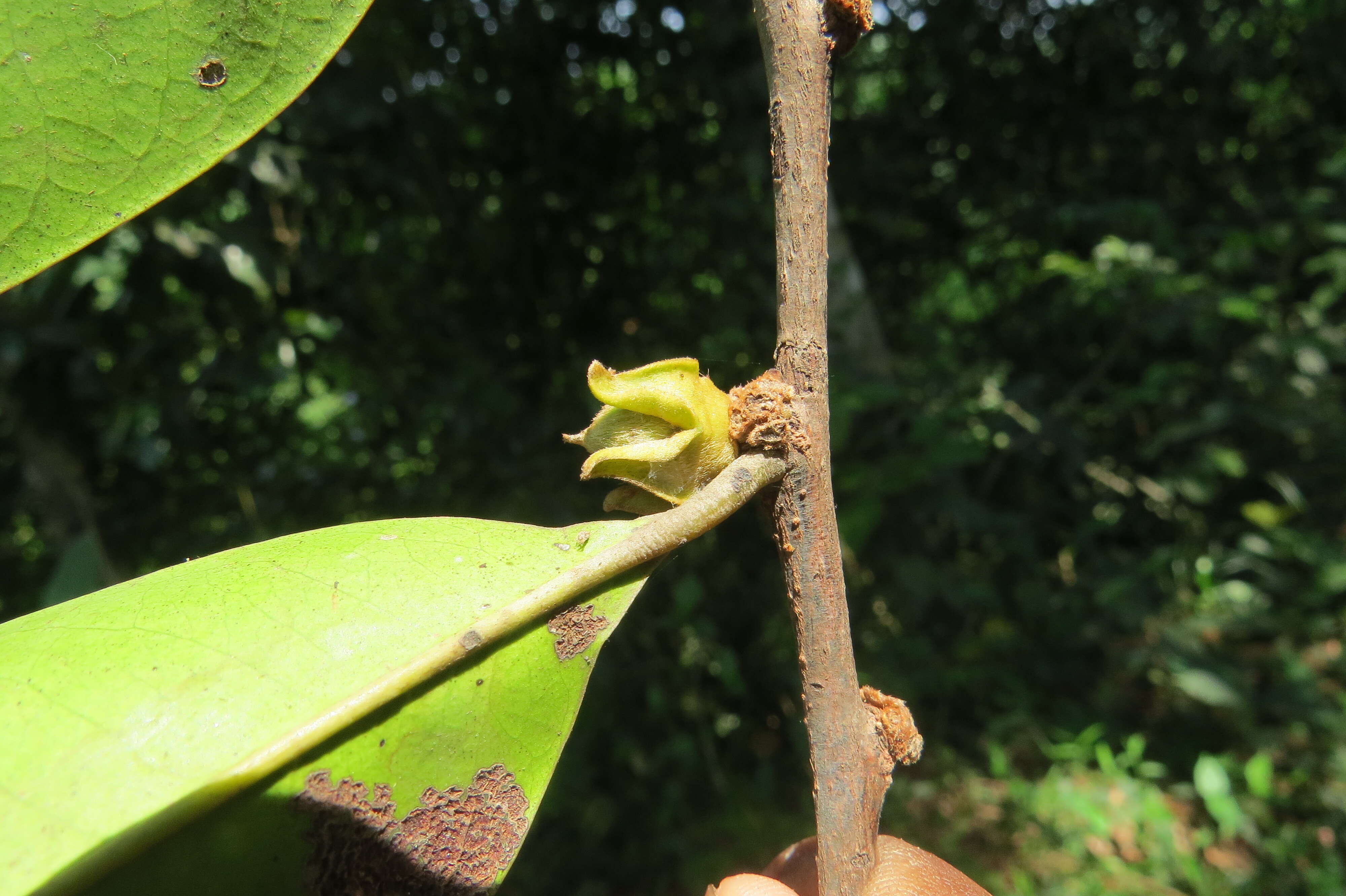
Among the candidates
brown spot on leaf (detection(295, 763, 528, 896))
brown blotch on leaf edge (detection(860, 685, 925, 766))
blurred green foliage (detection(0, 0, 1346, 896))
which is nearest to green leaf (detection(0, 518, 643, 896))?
brown spot on leaf (detection(295, 763, 528, 896))

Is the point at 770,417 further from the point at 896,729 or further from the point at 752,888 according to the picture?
the point at 752,888

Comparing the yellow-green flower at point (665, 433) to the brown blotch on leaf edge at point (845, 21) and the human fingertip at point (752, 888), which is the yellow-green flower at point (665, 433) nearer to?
the brown blotch on leaf edge at point (845, 21)

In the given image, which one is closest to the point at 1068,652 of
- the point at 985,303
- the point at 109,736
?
the point at 985,303

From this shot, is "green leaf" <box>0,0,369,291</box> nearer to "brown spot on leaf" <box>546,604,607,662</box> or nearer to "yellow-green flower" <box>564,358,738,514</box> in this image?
"yellow-green flower" <box>564,358,738,514</box>

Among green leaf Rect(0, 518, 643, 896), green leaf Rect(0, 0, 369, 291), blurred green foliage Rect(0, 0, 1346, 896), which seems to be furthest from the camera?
blurred green foliage Rect(0, 0, 1346, 896)

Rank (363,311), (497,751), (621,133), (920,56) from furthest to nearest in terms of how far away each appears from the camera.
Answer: (920,56), (621,133), (363,311), (497,751)

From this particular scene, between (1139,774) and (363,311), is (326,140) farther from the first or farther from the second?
(1139,774)

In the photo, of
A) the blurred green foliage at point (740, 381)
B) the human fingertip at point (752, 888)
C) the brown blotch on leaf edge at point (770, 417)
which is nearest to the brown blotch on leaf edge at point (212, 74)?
the brown blotch on leaf edge at point (770, 417)

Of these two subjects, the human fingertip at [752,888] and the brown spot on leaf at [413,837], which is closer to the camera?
the brown spot on leaf at [413,837]
